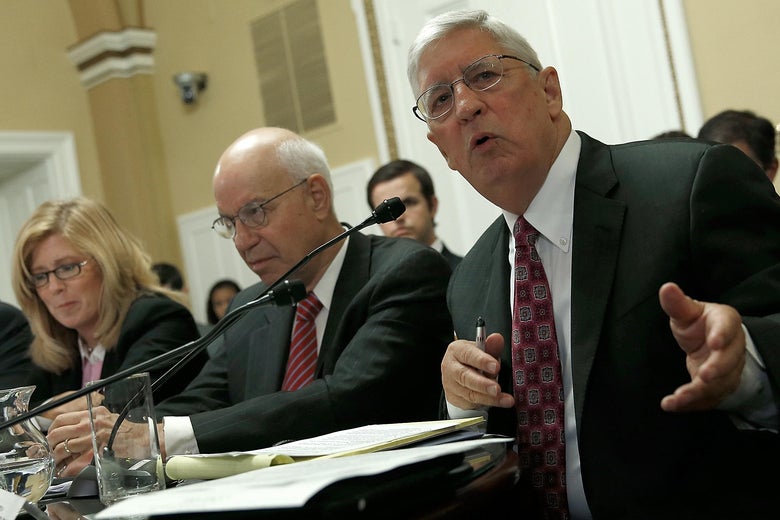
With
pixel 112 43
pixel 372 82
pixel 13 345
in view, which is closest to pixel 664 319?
pixel 13 345

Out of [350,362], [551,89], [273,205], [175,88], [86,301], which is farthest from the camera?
[175,88]

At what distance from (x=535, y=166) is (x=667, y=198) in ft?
0.89

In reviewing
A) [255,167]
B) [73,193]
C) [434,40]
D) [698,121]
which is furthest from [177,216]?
[434,40]

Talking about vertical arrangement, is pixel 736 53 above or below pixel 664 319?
above

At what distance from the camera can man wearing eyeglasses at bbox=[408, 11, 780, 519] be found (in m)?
1.49

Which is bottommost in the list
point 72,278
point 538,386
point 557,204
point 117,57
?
point 538,386

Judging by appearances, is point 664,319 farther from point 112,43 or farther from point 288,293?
point 112,43

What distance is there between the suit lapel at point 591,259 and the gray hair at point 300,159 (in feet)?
3.48

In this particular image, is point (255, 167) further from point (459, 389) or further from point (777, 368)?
point (777, 368)

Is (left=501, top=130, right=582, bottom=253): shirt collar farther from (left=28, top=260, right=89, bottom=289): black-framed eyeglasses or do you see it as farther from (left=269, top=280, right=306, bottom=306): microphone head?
(left=28, top=260, right=89, bottom=289): black-framed eyeglasses

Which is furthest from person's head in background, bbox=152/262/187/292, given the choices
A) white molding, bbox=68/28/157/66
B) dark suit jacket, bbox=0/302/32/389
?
dark suit jacket, bbox=0/302/32/389

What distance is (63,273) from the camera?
3.18 metres

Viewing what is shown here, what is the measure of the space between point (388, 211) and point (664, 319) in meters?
0.55

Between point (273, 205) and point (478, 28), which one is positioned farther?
point (273, 205)
